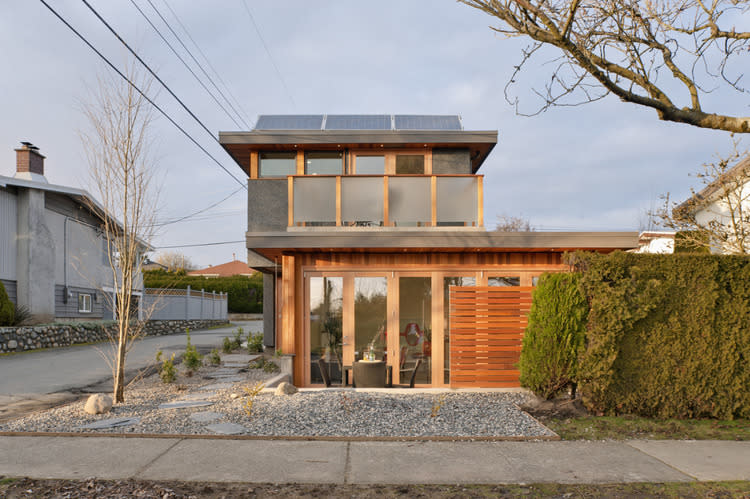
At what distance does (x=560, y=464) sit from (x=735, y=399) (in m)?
3.72

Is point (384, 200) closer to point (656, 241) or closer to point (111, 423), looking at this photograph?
point (111, 423)

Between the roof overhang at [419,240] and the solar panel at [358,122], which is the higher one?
the solar panel at [358,122]

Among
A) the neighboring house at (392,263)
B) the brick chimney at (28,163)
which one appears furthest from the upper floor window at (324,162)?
the brick chimney at (28,163)

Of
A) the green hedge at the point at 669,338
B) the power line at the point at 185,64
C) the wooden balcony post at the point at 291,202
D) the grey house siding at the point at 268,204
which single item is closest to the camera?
the green hedge at the point at 669,338

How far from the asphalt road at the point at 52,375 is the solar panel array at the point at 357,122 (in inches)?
283

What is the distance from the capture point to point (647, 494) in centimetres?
454

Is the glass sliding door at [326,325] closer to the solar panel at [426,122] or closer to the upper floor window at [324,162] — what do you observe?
the upper floor window at [324,162]

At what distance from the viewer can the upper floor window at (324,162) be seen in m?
13.1

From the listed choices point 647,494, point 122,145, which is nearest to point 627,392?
point 647,494

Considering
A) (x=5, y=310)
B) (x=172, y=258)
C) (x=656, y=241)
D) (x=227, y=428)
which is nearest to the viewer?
(x=227, y=428)

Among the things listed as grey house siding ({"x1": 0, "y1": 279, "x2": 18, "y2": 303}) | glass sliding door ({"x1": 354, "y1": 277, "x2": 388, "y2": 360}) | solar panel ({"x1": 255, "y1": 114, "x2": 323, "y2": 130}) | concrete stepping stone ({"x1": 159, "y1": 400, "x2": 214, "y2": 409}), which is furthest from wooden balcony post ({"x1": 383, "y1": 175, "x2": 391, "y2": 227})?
grey house siding ({"x1": 0, "y1": 279, "x2": 18, "y2": 303})

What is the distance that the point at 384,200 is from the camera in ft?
36.4

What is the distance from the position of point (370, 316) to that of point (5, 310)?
1321 cm

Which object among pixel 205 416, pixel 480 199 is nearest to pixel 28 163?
pixel 205 416
